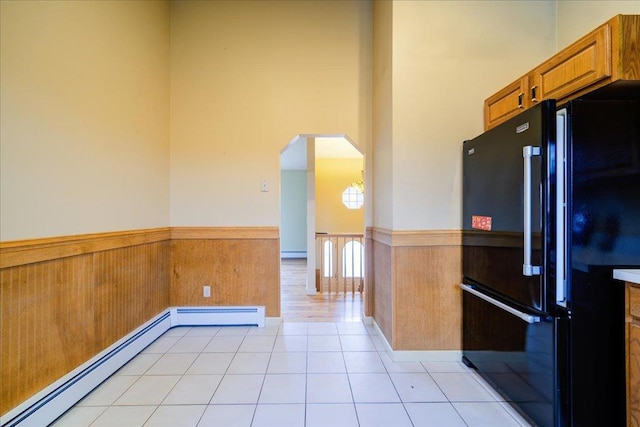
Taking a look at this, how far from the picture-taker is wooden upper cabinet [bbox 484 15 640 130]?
4.35ft

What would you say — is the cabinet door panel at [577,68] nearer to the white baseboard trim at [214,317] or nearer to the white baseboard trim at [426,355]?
the white baseboard trim at [426,355]

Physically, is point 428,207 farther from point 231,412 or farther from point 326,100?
point 231,412

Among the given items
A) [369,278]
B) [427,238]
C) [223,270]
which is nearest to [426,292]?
[427,238]

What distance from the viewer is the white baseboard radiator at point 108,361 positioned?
159cm

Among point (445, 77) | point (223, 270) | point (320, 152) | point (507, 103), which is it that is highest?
point (320, 152)

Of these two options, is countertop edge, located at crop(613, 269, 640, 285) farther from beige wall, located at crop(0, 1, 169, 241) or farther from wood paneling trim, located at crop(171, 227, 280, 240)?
beige wall, located at crop(0, 1, 169, 241)

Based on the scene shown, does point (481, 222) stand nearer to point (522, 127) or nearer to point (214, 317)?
point (522, 127)

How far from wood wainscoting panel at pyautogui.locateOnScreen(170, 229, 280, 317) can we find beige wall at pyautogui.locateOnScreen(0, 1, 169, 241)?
444mm

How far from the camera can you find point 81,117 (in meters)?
1.94

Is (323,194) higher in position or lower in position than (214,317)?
higher

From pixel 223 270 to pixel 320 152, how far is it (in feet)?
16.1

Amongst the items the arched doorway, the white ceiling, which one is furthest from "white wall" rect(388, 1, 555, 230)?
the arched doorway

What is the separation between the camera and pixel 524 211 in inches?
61.3

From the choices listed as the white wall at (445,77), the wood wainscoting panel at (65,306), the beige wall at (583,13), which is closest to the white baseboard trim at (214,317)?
the wood wainscoting panel at (65,306)
